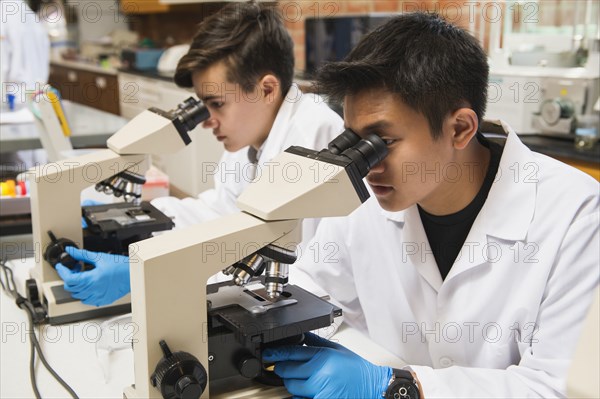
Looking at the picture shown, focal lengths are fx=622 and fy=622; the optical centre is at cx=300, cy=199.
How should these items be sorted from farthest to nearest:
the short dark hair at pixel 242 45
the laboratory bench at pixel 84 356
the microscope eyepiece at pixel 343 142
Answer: the short dark hair at pixel 242 45, the laboratory bench at pixel 84 356, the microscope eyepiece at pixel 343 142

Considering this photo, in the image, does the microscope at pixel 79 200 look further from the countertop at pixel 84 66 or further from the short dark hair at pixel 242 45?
the countertop at pixel 84 66

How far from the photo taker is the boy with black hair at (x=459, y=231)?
1073 millimetres

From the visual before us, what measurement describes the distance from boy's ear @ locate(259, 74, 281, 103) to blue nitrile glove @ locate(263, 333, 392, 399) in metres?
1.17

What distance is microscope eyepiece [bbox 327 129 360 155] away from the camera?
1.01 meters

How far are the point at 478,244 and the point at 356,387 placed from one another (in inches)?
16.4

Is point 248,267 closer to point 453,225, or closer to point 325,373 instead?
point 325,373

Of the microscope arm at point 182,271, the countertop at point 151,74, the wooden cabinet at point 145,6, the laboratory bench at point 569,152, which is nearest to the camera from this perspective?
the microscope arm at point 182,271

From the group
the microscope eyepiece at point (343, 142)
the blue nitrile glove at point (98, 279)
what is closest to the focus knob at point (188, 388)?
the microscope eyepiece at point (343, 142)

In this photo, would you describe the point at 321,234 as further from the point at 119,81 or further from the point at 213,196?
the point at 119,81

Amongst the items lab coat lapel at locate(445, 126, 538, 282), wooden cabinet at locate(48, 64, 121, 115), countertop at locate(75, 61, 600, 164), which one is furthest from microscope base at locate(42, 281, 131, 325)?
wooden cabinet at locate(48, 64, 121, 115)

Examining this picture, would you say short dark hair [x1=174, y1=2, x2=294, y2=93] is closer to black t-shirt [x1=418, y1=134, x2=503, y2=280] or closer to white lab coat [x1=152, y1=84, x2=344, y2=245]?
white lab coat [x1=152, y1=84, x2=344, y2=245]

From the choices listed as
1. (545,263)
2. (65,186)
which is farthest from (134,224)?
(545,263)

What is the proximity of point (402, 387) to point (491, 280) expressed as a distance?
33 centimetres

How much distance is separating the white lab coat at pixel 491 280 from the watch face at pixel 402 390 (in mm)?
31
